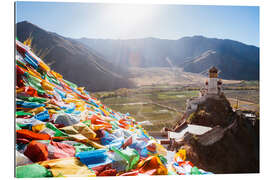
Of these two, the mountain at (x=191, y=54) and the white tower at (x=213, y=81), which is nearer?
the mountain at (x=191, y=54)

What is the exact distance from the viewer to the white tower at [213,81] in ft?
12.6

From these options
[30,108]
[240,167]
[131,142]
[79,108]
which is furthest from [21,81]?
[240,167]

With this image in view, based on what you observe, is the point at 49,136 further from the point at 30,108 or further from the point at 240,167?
the point at 240,167

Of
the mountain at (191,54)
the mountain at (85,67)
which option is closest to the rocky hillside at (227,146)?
the mountain at (191,54)

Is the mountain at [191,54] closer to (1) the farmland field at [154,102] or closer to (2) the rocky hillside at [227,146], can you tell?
(1) the farmland field at [154,102]

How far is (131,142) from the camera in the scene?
7.12 feet

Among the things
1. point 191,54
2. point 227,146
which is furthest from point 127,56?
point 227,146

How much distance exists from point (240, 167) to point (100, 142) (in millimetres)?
2438

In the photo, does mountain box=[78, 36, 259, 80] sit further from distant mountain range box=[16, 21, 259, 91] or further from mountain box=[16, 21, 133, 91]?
mountain box=[16, 21, 133, 91]

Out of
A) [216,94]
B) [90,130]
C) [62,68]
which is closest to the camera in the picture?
[90,130]

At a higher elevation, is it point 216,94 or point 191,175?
point 216,94

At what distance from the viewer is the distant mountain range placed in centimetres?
356

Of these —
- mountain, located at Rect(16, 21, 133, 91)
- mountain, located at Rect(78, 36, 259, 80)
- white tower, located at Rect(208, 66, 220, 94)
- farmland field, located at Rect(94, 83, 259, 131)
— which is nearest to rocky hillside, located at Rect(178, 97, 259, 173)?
white tower, located at Rect(208, 66, 220, 94)

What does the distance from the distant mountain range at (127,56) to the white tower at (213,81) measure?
119mm
